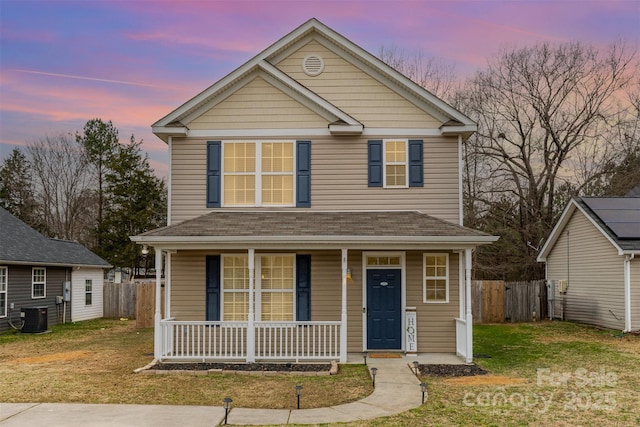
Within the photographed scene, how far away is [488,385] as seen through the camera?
33.7ft

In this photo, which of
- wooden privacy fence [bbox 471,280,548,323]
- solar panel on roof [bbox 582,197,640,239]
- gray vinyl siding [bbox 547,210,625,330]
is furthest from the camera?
wooden privacy fence [bbox 471,280,548,323]

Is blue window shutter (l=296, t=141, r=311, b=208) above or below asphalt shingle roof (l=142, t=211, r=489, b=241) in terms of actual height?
above

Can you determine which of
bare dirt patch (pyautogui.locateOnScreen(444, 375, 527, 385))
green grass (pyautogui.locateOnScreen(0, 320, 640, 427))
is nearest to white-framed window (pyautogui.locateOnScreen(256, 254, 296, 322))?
green grass (pyautogui.locateOnScreen(0, 320, 640, 427))

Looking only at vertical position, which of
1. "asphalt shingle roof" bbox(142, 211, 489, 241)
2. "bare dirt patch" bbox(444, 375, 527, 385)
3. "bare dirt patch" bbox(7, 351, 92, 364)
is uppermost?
"asphalt shingle roof" bbox(142, 211, 489, 241)

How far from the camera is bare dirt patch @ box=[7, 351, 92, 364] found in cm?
1348

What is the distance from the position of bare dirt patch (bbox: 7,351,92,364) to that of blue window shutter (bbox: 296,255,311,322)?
5.48 m

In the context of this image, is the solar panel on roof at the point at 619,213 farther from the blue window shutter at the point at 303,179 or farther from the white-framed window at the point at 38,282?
the white-framed window at the point at 38,282

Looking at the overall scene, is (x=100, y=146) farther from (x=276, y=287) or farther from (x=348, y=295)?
(x=348, y=295)

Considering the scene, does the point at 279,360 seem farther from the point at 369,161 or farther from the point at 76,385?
the point at 369,161

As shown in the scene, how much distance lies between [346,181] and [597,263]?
10.7 m

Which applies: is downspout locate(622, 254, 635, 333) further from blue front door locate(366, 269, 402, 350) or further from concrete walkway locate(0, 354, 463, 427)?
concrete walkway locate(0, 354, 463, 427)

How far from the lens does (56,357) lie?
46.4 feet

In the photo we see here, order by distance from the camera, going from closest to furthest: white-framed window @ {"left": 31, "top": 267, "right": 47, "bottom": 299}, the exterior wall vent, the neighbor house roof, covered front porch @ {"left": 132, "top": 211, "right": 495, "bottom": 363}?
1. the neighbor house roof
2. covered front porch @ {"left": 132, "top": 211, "right": 495, "bottom": 363}
3. the exterior wall vent
4. white-framed window @ {"left": 31, "top": 267, "right": 47, "bottom": 299}

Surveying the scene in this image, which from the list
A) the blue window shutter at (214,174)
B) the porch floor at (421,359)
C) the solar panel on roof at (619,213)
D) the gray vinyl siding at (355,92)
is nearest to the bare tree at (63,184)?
the blue window shutter at (214,174)
